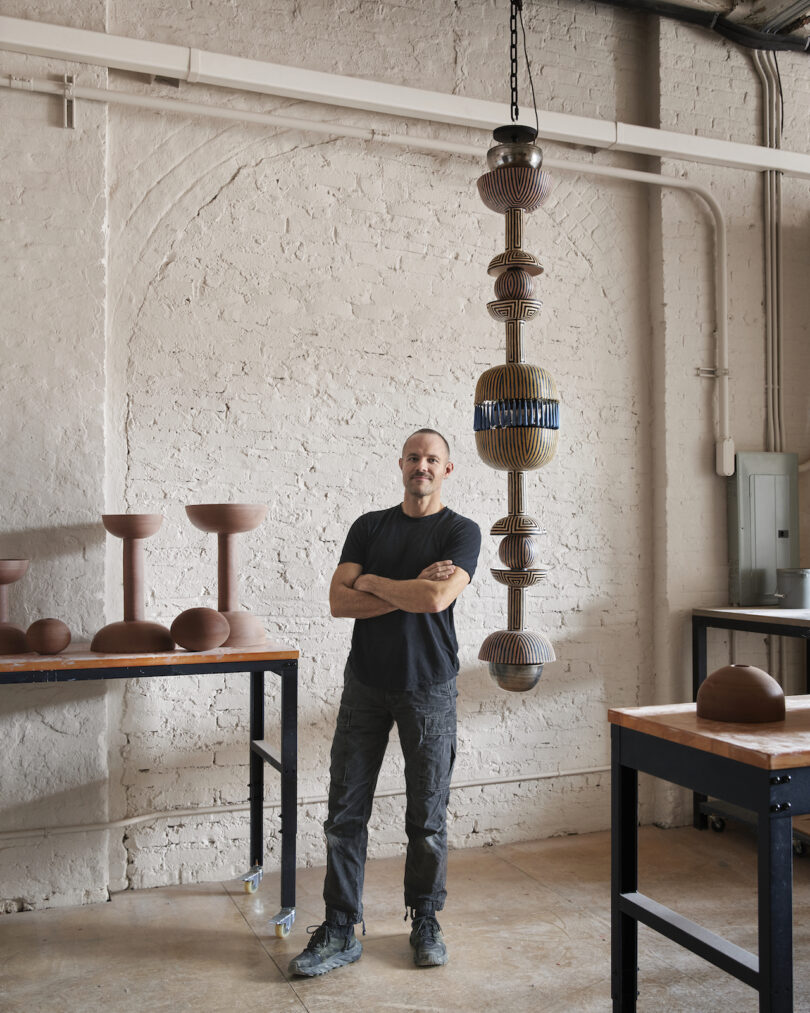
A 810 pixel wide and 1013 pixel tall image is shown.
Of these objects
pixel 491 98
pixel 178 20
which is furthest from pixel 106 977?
pixel 491 98

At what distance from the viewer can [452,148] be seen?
437 cm

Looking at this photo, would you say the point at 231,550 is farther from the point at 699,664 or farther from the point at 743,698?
the point at 699,664

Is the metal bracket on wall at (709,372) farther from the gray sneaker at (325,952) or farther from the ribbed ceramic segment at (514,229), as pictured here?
the gray sneaker at (325,952)

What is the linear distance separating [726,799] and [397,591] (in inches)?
50.1

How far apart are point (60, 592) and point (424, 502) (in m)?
1.50

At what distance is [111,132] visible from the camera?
155 inches

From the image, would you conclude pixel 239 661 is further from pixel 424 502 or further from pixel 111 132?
pixel 111 132

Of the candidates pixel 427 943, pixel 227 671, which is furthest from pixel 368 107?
pixel 427 943

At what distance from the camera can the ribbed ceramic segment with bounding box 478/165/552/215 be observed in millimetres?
2521

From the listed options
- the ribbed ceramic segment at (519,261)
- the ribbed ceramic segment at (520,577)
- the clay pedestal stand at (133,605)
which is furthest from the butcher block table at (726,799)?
the clay pedestal stand at (133,605)

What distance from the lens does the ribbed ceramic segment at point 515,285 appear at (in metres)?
2.56

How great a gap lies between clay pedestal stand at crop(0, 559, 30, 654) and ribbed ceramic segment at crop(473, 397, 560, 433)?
195cm

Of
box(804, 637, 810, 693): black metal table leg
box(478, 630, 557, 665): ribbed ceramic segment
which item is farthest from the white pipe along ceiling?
box(478, 630, 557, 665): ribbed ceramic segment

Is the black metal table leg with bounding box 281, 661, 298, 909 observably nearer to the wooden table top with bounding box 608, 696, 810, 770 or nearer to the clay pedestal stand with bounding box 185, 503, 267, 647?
the clay pedestal stand with bounding box 185, 503, 267, 647
